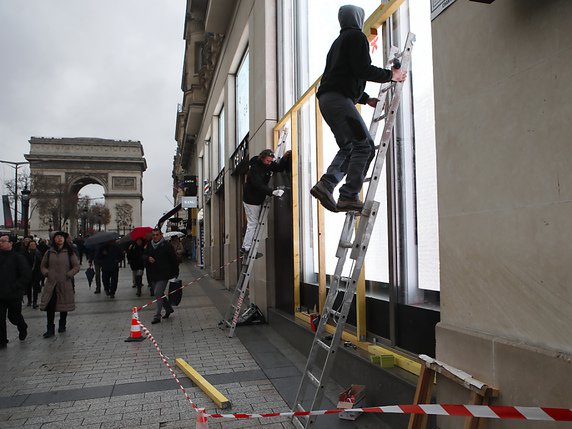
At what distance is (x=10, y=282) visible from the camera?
749cm

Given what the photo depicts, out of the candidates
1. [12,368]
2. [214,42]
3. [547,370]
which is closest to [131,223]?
[214,42]

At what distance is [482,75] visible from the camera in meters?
2.91

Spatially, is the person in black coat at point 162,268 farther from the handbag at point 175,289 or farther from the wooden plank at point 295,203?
the wooden plank at point 295,203

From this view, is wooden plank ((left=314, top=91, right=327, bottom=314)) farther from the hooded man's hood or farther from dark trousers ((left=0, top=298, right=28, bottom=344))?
dark trousers ((left=0, top=298, right=28, bottom=344))

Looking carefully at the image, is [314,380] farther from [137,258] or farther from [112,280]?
[137,258]

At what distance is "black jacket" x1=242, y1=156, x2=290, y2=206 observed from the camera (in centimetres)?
715

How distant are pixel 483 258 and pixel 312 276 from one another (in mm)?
4356

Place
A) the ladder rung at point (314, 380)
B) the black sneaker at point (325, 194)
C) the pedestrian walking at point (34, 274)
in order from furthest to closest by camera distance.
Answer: the pedestrian walking at point (34, 274)
the black sneaker at point (325, 194)
the ladder rung at point (314, 380)

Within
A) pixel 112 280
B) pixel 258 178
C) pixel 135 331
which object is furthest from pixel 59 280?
pixel 112 280

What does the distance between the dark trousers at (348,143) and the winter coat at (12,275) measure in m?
6.03

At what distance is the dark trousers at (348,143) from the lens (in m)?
3.79

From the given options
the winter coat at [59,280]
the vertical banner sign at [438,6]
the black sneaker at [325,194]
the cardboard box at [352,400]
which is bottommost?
the cardboard box at [352,400]

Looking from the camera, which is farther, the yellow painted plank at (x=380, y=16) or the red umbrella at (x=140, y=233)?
the red umbrella at (x=140, y=233)

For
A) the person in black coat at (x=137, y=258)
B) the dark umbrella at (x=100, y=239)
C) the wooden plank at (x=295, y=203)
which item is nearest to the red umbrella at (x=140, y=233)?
the person in black coat at (x=137, y=258)
